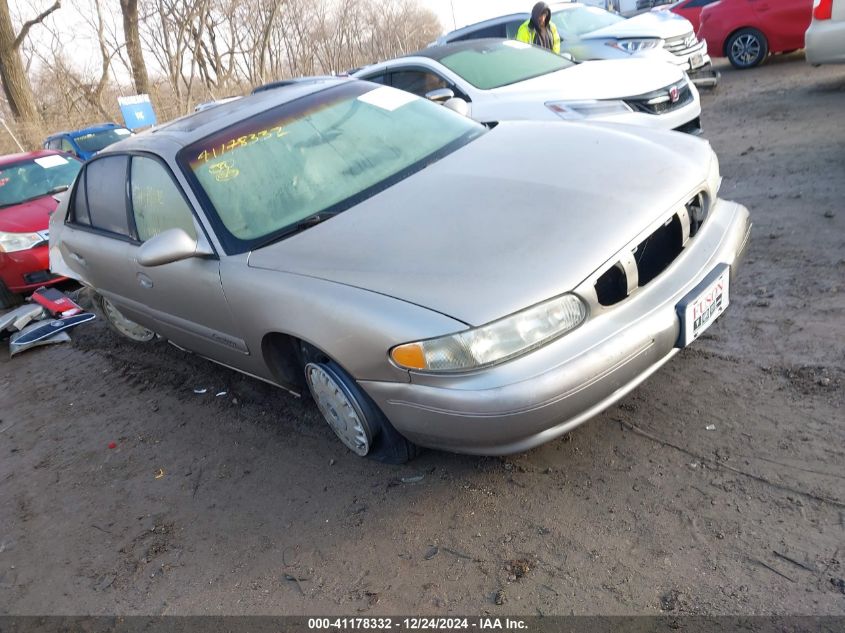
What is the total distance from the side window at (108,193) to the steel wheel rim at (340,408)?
1.74m

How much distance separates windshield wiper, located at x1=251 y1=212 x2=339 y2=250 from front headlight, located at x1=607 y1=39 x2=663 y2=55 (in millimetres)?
7502

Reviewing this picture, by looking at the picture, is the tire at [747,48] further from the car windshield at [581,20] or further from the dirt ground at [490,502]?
the dirt ground at [490,502]

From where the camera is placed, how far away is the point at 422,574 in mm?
2418

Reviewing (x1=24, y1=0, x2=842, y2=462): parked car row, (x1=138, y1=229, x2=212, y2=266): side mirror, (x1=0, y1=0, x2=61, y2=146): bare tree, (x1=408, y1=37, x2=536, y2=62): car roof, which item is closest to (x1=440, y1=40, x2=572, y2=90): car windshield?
(x1=408, y1=37, x2=536, y2=62): car roof

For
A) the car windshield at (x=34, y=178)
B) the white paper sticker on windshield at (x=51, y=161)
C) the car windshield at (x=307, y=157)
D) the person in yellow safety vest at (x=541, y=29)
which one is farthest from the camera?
the person in yellow safety vest at (x=541, y=29)

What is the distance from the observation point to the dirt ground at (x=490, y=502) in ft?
7.30

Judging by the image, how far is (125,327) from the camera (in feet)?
17.1

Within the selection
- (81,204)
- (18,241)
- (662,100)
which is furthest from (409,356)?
(18,241)

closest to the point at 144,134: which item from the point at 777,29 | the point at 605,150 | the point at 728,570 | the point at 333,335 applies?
the point at 333,335

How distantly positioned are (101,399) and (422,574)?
3004mm

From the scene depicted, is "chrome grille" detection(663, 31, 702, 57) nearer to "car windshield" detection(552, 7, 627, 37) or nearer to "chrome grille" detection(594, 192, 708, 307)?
"car windshield" detection(552, 7, 627, 37)

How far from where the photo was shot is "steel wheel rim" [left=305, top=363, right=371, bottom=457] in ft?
9.17

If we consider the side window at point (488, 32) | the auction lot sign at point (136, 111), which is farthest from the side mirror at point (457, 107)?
the auction lot sign at point (136, 111)

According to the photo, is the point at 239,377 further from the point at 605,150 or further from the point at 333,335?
the point at 605,150
